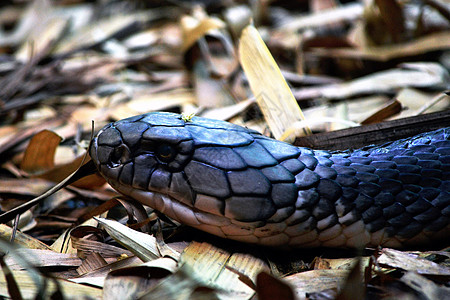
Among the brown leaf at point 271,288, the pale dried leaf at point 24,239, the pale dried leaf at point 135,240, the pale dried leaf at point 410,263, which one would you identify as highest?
the brown leaf at point 271,288

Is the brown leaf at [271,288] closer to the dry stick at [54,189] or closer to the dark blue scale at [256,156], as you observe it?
the dark blue scale at [256,156]

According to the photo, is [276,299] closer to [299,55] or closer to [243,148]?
[243,148]

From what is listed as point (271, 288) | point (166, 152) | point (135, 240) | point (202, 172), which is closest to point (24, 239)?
point (135, 240)

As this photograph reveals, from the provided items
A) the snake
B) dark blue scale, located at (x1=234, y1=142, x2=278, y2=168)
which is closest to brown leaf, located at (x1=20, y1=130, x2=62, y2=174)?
the snake

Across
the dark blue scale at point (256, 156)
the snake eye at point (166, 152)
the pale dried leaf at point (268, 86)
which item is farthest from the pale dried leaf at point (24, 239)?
the pale dried leaf at point (268, 86)

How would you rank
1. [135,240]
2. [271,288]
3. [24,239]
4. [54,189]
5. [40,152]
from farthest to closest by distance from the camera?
1. [40,152]
2. [24,239]
3. [54,189]
4. [135,240]
5. [271,288]

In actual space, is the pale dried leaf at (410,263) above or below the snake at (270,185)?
below

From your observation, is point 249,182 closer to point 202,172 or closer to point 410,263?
point 202,172
